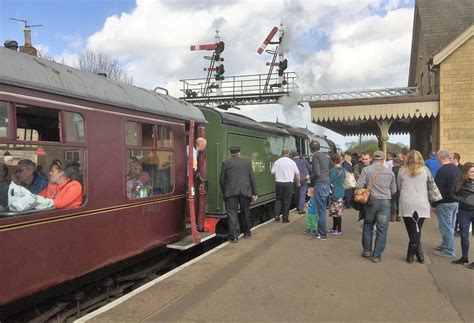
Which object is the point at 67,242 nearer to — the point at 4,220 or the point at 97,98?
the point at 4,220

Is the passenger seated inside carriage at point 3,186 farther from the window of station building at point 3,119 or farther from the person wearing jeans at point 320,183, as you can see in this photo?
the person wearing jeans at point 320,183

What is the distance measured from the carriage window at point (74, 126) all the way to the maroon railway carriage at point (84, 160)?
0.04 ft

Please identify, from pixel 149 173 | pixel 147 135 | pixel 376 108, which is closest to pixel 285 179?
pixel 149 173

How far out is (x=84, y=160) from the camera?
16.3 feet

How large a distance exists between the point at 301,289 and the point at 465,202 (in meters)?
2.96

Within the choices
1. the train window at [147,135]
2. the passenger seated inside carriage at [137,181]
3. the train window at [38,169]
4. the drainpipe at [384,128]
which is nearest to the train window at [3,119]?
the train window at [38,169]

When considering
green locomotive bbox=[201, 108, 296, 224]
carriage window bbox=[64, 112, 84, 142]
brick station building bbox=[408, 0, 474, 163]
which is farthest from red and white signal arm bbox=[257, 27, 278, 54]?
carriage window bbox=[64, 112, 84, 142]

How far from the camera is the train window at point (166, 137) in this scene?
6570mm

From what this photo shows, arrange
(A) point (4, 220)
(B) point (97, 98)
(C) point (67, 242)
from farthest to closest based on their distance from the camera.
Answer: (B) point (97, 98), (C) point (67, 242), (A) point (4, 220)

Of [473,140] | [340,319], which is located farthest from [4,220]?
[473,140]

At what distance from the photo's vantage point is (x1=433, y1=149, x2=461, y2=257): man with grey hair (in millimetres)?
6938

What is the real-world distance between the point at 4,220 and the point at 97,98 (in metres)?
1.84

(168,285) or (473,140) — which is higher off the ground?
(473,140)

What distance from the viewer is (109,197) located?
5375 mm
